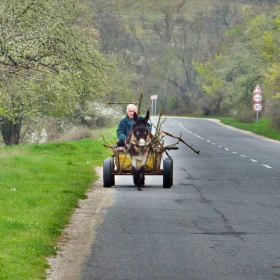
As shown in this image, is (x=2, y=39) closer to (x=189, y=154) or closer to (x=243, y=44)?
(x=189, y=154)

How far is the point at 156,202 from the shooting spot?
1482 cm

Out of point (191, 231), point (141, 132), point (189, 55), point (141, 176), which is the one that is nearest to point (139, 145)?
point (141, 132)

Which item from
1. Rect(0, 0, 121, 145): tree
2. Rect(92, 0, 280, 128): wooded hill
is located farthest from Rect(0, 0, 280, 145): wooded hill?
Rect(92, 0, 280, 128): wooded hill

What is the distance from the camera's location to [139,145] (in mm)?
15938

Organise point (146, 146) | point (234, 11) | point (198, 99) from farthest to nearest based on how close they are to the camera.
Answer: point (234, 11) < point (198, 99) < point (146, 146)

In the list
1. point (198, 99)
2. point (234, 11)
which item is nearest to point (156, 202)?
point (198, 99)

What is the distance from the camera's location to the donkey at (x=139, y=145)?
1588cm

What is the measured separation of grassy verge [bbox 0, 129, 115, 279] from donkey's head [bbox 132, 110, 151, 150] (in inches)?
61.8

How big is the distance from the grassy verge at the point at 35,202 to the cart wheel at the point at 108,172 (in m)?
0.49

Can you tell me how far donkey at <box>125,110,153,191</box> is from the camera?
1588cm

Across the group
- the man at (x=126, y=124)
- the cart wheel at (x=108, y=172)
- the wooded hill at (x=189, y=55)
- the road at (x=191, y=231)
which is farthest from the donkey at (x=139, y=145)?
the wooded hill at (x=189, y=55)

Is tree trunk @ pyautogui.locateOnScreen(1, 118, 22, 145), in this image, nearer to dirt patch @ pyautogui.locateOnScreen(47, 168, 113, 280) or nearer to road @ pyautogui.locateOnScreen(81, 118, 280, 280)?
road @ pyautogui.locateOnScreen(81, 118, 280, 280)

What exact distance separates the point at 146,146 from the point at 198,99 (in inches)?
3523

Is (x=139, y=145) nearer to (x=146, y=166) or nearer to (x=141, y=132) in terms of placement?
(x=141, y=132)
